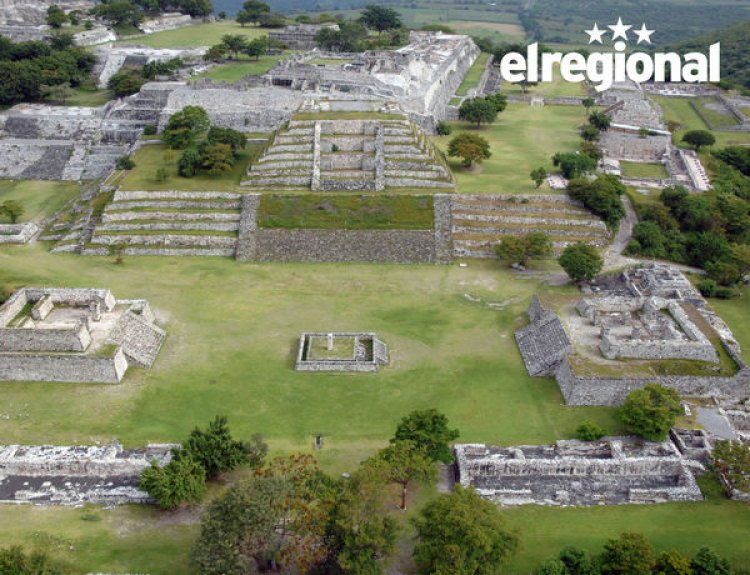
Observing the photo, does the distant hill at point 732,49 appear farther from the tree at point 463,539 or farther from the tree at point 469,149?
the tree at point 463,539

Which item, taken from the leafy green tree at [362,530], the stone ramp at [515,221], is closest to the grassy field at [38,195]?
the stone ramp at [515,221]

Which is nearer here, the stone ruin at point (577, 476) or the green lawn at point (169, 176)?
the stone ruin at point (577, 476)

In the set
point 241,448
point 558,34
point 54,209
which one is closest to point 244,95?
point 54,209

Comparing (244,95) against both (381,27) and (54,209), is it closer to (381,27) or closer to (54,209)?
(54,209)

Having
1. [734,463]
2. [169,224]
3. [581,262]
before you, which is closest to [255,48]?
[169,224]

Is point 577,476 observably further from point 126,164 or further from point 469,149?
point 126,164

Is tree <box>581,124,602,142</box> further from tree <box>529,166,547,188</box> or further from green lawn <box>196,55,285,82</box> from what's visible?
green lawn <box>196,55,285,82</box>

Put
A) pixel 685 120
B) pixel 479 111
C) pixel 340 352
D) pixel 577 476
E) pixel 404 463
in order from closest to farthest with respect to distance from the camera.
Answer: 1. pixel 404 463
2. pixel 577 476
3. pixel 340 352
4. pixel 479 111
5. pixel 685 120
